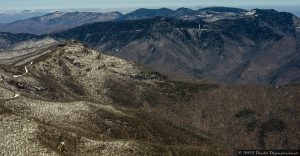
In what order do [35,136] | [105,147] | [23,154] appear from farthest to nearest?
[105,147], [35,136], [23,154]

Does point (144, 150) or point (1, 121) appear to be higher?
point (1, 121)

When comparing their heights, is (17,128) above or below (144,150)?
above

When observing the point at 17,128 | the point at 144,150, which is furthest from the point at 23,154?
the point at 144,150

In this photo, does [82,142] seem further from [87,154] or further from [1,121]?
[1,121]

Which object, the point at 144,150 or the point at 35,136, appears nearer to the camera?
the point at 35,136

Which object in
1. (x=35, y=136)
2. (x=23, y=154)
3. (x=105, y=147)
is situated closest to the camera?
(x=23, y=154)

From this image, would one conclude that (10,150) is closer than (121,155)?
Yes

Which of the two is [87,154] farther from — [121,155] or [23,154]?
[23,154]

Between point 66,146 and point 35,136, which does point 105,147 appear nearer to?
point 66,146

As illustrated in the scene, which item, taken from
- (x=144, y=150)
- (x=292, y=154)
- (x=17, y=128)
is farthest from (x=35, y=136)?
(x=292, y=154)
